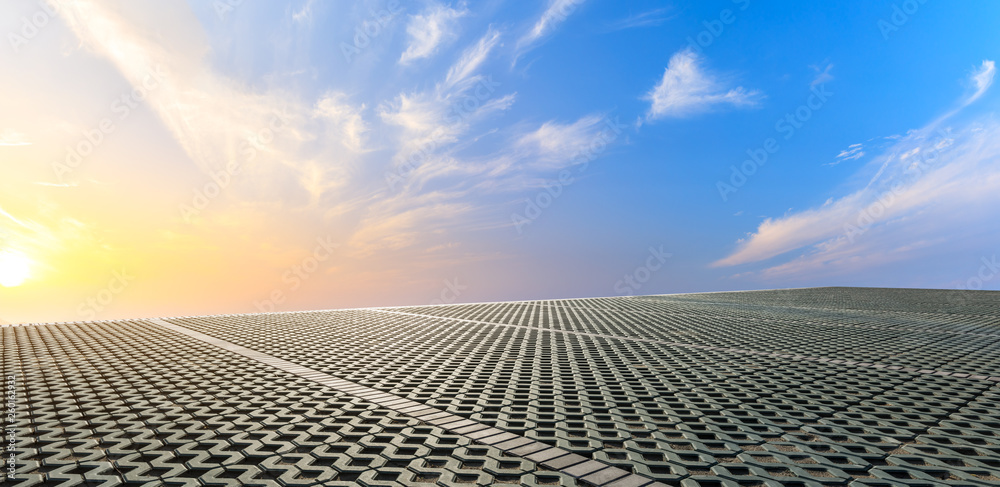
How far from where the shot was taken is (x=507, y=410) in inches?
→ 163

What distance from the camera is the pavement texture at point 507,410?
299cm

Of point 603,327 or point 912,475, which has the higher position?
point 603,327

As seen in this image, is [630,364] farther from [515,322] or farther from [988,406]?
[515,322]

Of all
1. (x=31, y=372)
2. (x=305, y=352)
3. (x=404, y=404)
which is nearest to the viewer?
(x=404, y=404)

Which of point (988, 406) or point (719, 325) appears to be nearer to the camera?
point (988, 406)

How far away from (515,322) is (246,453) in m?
8.10

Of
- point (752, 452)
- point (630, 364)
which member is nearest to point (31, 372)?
point (630, 364)

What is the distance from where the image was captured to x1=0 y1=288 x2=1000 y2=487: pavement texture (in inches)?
118

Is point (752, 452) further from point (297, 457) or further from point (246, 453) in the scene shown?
point (246, 453)

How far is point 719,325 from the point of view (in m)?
10.3

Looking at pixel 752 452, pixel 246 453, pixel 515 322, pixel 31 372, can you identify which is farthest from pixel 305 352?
pixel 752 452

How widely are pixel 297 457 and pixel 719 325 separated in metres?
9.18

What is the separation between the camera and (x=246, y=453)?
3.25m

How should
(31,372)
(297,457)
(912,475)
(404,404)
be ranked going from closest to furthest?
(912,475) < (297,457) < (404,404) < (31,372)
